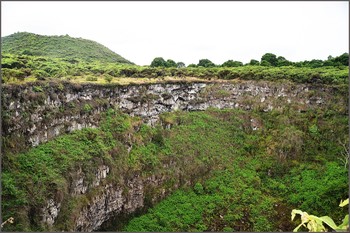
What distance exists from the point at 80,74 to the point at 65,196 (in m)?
17.1

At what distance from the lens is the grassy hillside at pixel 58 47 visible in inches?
2329

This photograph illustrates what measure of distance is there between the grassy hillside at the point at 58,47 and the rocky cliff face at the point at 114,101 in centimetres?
2475

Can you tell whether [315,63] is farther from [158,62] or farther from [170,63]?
[158,62]

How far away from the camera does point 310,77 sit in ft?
136

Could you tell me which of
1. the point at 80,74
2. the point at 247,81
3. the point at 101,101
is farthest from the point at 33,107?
Result: the point at 247,81

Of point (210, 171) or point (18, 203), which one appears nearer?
point (18, 203)

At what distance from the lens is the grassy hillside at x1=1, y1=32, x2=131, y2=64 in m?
59.2

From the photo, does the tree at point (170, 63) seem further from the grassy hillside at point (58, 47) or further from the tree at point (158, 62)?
the grassy hillside at point (58, 47)

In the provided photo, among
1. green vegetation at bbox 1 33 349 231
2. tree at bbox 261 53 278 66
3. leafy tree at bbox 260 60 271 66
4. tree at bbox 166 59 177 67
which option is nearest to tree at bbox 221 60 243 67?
leafy tree at bbox 260 60 271 66

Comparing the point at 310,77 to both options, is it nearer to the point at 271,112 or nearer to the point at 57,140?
the point at 271,112

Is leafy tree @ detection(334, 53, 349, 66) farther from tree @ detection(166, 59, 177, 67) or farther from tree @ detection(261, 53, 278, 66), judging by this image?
tree @ detection(166, 59, 177, 67)

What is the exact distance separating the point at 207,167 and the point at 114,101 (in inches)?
421

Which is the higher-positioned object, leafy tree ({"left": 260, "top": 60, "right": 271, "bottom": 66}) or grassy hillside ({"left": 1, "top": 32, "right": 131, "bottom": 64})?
grassy hillside ({"left": 1, "top": 32, "right": 131, "bottom": 64})

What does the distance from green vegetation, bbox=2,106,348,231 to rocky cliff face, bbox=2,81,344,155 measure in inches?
41.5
